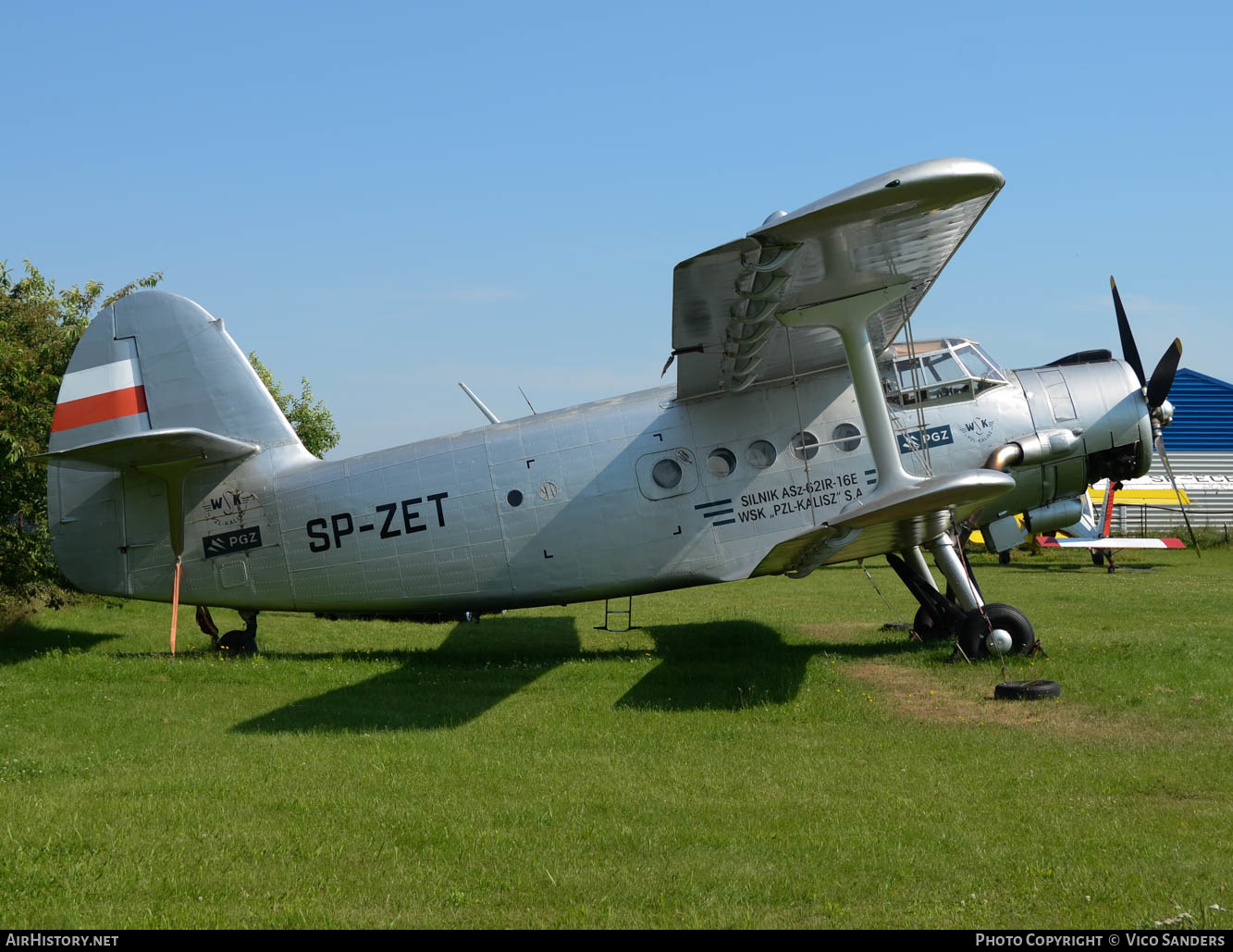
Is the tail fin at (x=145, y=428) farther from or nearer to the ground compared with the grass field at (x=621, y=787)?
farther from the ground

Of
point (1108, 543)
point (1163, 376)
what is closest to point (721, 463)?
point (1163, 376)

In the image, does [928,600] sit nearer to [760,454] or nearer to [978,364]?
[978,364]

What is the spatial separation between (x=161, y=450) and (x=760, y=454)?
7140mm

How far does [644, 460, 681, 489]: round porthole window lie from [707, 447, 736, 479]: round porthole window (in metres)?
0.38

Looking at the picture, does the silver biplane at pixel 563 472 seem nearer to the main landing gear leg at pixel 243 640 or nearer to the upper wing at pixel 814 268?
the upper wing at pixel 814 268

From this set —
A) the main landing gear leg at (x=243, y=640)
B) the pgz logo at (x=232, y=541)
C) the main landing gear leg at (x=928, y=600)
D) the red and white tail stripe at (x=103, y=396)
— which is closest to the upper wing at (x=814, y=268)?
the main landing gear leg at (x=928, y=600)

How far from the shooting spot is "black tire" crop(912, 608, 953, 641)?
13492 millimetres

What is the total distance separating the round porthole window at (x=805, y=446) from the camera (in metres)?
11.7

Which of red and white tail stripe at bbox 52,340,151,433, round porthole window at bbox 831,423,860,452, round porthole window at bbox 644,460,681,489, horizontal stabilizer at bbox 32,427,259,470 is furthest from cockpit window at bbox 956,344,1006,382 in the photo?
red and white tail stripe at bbox 52,340,151,433

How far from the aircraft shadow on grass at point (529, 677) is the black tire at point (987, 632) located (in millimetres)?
1753

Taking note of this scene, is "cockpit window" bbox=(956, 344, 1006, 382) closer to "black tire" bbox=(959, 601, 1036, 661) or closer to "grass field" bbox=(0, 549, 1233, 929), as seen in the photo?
"black tire" bbox=(959, 601, 1036, 661)

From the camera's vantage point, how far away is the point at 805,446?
11695mm

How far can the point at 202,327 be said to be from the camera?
1298 centimetres
